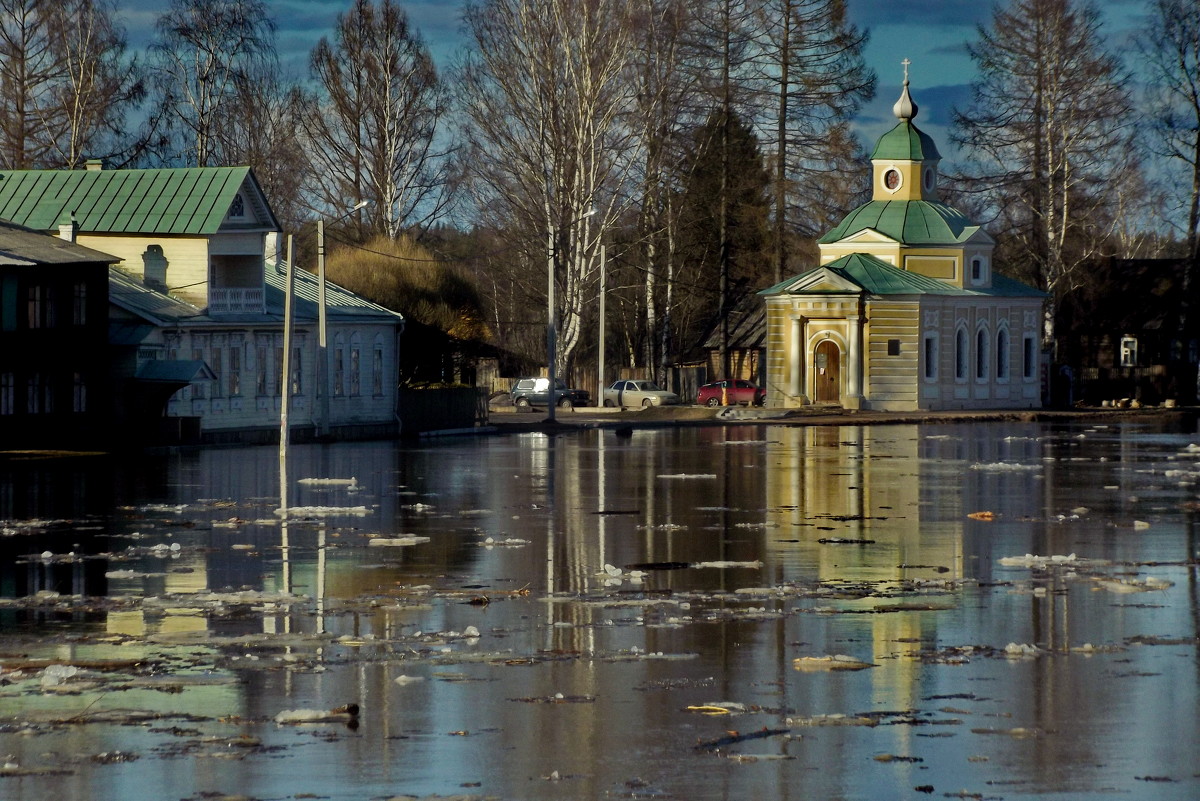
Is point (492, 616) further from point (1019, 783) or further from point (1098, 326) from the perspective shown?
point (1098, 326)

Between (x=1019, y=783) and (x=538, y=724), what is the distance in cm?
283

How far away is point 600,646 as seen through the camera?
513 inches

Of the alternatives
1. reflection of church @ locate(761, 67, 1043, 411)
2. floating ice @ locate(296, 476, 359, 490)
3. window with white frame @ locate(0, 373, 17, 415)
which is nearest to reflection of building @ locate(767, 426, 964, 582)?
floating ice @ locate(296, 476, 359, 490)

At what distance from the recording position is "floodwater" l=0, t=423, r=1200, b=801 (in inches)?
366

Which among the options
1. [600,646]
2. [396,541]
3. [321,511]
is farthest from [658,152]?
[600,646]

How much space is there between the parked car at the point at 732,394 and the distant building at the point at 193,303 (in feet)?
77.7

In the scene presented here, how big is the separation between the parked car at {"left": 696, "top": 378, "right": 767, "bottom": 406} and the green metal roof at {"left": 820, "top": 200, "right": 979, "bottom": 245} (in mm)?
6685

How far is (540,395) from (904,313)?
15528 mm

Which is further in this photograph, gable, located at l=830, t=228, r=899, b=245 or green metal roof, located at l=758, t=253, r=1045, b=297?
gable, located at l=830, t=228, r=899, b=245

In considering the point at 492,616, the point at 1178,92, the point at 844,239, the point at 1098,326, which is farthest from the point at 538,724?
the point at 1098,326

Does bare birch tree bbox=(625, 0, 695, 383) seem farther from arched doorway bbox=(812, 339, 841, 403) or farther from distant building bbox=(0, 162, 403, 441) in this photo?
distant building bbox=(0, 162, 403, 441)

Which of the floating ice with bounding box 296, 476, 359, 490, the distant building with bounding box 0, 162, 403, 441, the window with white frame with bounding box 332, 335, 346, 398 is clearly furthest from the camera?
the window with white frame with bounding box 332, 335, 346, 398

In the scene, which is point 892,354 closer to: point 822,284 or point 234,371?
point 822,284

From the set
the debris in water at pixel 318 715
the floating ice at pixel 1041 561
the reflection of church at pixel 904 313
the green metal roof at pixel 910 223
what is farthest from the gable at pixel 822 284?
the debris in water at pixel 318 715
